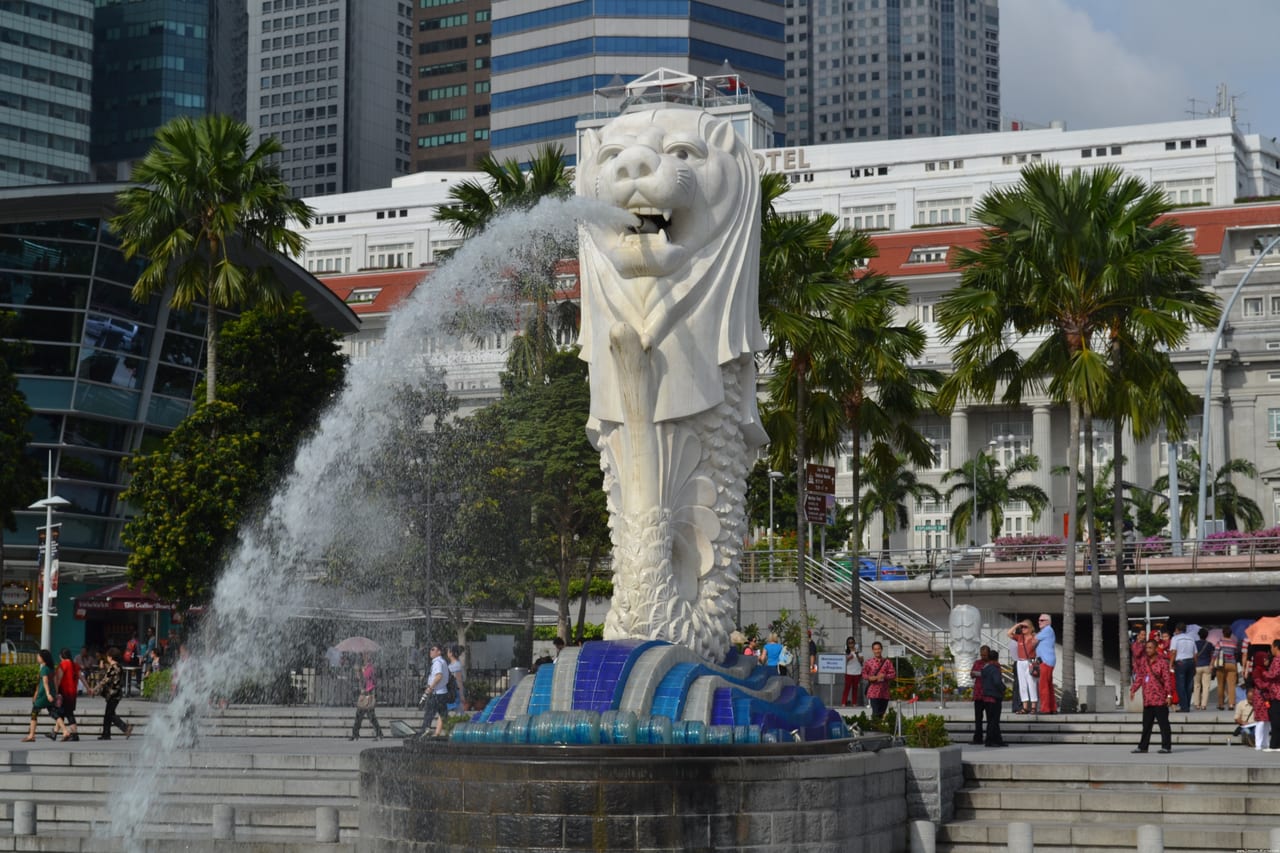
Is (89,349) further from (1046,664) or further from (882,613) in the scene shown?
(1046,664)

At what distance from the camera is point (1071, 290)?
98.2ft

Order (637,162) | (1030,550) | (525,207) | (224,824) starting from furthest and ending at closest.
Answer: (1030,550), (525,207), (637,162), (224,824)

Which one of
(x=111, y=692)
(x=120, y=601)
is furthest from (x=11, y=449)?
(x=111, y=692)

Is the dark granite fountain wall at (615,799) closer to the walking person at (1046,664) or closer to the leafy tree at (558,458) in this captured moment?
the walking person at (1046,664)

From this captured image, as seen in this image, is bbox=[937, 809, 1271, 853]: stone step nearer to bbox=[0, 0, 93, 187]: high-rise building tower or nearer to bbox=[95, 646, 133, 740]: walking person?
bbox=[95, 646, 133, 740]: walking person

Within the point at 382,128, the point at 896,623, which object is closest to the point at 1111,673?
the point at 896,623

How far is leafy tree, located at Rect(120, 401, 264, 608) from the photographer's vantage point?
36.6 m

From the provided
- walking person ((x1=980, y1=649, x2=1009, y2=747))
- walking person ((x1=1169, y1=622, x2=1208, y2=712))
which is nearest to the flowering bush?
walking person ((x1=1169, y1=622, x2=1208, y2=712))

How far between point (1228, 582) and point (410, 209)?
307ft

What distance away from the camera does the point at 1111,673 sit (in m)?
56.2

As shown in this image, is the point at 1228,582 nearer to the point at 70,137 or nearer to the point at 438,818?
the point at 438,818

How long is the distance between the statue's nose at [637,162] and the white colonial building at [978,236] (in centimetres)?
5969

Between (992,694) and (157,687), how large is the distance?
732 inches

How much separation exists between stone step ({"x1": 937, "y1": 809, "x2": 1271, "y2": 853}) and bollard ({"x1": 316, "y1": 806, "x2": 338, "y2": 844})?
6045 millimetres
